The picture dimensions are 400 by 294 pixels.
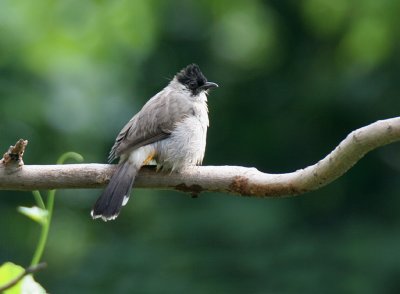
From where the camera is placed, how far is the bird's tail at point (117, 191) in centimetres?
485

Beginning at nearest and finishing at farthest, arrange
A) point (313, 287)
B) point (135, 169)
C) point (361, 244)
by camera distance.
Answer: point (135, 169), point (313, 287), point (361, 244)

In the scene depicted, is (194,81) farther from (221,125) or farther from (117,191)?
(221,125)

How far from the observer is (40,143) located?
35.1 feet

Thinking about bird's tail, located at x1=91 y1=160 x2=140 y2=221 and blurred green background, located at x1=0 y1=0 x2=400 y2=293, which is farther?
blurred green background, located at x1=0 y1=0 x2=400 y2=293

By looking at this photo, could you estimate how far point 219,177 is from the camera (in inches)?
172

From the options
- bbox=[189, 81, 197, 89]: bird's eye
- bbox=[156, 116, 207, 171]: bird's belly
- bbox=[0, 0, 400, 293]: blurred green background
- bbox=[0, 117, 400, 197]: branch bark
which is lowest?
bbox=[0, 117, 400, 197]: branch bark

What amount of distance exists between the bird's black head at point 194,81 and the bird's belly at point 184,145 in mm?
473

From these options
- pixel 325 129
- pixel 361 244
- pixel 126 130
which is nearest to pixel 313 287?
pixel 361 244

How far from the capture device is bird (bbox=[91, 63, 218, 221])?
198 inches

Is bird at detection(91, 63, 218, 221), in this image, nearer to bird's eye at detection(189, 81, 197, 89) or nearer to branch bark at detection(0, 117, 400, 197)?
bird's eye at detection(189, 81, 197, 89)

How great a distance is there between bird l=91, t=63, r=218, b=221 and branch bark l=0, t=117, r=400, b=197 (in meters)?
0.26

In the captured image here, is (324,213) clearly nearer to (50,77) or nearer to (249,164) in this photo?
(249,164)

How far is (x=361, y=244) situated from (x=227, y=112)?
255 cm

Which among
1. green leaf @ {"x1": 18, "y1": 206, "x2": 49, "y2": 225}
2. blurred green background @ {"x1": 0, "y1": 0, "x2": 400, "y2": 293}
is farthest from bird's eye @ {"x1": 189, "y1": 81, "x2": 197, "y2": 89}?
green leaf @ {"x1": 18, "y1": 206, "x2": 49, "y2": 225}
